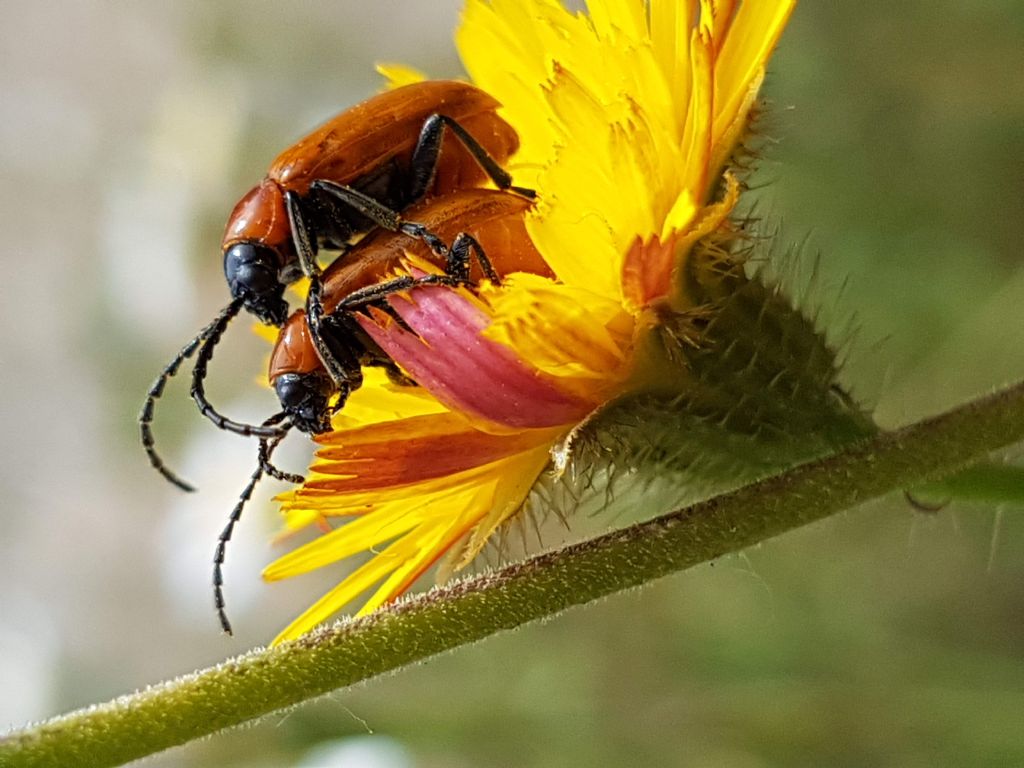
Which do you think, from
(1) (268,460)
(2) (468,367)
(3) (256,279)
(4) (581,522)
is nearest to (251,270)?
(3) (256,279)

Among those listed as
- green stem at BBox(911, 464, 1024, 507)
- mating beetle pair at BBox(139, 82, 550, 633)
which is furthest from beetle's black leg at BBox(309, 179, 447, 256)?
green stem at BBox(911, 464, 1024, 507)

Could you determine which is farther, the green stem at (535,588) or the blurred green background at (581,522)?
the blurred green background at (581,522)

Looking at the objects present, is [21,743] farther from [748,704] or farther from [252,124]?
[252,124]

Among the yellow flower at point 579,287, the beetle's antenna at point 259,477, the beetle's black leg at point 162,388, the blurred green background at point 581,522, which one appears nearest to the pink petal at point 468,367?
the yellow flower at point 579,287

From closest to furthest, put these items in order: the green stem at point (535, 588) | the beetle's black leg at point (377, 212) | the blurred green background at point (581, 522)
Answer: the green stem at point (535, 588)
the beetle's black leg at point (377, 212)
the blurred green background at point (581, 522)

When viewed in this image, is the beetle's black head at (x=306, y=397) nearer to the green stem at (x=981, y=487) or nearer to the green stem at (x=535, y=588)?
the green stem at (x=535, y=588)

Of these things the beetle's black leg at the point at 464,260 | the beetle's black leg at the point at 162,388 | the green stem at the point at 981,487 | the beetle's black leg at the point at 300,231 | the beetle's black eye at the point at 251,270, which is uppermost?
the beetle's black leg at the point at 464,260

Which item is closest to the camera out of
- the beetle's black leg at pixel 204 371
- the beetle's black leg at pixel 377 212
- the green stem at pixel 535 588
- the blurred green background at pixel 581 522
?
the green stem at pixel 535 588
